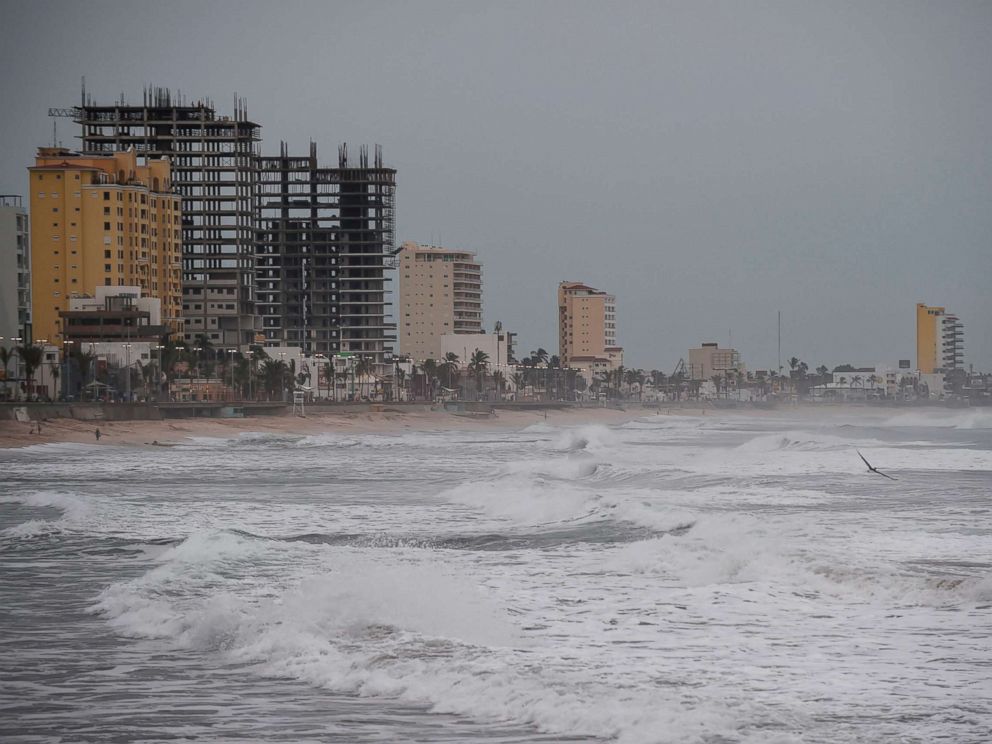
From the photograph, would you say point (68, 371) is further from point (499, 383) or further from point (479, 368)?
point (499, 383)

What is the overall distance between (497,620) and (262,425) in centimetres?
8373

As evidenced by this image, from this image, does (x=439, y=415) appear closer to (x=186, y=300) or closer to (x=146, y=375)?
(x=146, y=375)

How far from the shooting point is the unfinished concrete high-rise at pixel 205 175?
17125cm

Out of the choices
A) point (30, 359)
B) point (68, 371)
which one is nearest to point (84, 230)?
point (68, 371)

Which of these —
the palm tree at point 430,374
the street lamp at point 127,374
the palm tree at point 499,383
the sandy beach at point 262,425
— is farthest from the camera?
the palm tree at point 499,383

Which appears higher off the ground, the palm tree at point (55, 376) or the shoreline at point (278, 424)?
the palm tree at point (55, 376)

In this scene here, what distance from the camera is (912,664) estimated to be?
11.1 meters

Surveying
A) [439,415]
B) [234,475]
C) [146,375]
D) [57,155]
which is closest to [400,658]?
[234,475]

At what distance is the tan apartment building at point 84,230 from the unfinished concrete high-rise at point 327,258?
32.3 meters

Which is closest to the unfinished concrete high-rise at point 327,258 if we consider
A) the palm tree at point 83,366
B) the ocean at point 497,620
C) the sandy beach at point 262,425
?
the sandy beach at point 262,425

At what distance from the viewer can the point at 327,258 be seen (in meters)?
187

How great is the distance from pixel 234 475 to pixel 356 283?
14567cm

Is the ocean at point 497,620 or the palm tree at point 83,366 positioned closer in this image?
the ocean at point 497,620

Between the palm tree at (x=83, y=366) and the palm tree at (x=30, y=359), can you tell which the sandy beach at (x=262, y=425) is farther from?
the palm tree at (x=30, y=359)
